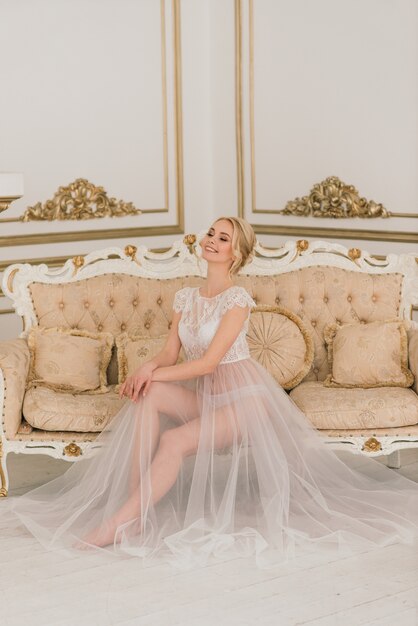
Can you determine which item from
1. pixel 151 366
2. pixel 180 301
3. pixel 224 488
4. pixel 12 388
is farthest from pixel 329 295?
pixel 12 388

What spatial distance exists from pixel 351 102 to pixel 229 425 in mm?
2449

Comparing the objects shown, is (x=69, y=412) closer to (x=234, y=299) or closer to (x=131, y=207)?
(x=234, y=299)

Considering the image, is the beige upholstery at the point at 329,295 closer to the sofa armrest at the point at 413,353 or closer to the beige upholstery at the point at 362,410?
the sofa armrest at the point at 413,353

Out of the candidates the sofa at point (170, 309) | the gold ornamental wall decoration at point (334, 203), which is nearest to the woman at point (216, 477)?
the sofa at point (170, 309)

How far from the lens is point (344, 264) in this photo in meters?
4.39

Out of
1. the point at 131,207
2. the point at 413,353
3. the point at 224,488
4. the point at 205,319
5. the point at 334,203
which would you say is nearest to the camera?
the point at 224,488

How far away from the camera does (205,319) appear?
146 inches

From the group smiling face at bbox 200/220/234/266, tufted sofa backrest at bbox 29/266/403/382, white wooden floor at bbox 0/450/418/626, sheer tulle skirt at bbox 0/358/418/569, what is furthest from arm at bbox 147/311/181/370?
white wooden floor at bbox 0/450/418/626

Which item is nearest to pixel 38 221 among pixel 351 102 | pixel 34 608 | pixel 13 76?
pixel 13 76

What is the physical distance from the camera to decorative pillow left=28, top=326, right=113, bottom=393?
4.04m

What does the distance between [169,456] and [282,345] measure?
0.90 m

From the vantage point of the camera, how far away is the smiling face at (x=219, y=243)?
3703mm

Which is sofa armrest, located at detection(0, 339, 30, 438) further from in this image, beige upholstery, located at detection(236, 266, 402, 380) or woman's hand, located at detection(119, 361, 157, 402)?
beige upholstery, located at detection(236, 266, 402, 380)

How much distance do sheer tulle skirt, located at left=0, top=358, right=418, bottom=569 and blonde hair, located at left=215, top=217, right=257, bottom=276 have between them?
14.6 inches
